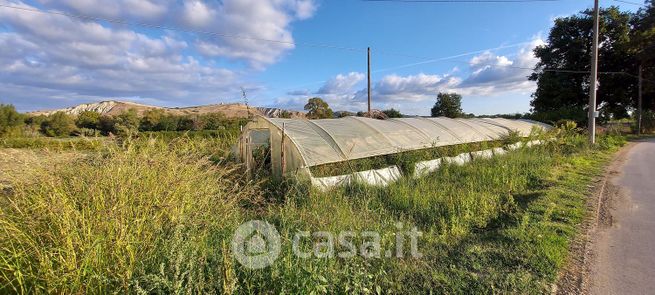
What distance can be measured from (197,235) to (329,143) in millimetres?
5685

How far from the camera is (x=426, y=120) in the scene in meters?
14.2

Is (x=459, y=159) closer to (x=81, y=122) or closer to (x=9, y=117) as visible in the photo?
(x=81, y=122)

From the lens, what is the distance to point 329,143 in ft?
29.2

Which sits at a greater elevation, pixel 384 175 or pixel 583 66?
pixel 583 66

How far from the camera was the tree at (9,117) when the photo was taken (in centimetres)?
3810

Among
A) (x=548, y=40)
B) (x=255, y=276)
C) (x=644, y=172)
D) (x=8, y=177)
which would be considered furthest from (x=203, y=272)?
(x=548, y=40)

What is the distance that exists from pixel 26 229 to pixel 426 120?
1308 cm

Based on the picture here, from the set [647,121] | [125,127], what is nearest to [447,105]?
[647,121]

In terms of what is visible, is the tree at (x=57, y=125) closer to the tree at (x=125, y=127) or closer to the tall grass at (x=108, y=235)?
the tree at (x=125, y=127)

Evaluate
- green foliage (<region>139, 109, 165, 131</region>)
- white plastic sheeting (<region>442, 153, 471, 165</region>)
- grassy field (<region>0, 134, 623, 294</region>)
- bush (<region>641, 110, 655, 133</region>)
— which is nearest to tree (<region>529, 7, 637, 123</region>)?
bush (<region>641, 110, 655, 133</region>)

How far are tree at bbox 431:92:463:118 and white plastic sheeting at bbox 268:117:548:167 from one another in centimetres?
2649

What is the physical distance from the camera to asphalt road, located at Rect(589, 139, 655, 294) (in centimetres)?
341

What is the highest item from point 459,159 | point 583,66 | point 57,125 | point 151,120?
point 583,66

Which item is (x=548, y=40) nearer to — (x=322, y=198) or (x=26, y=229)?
(x=322, y=198)
